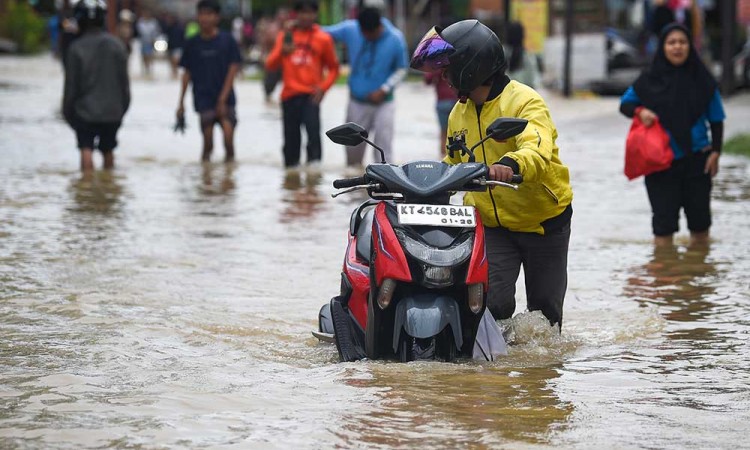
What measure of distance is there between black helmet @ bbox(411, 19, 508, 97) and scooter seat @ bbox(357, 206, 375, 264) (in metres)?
0.69

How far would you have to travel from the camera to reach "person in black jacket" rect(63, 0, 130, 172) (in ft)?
48.8

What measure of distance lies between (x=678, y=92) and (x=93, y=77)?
22.2 feet

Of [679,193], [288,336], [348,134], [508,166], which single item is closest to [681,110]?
[679,193]

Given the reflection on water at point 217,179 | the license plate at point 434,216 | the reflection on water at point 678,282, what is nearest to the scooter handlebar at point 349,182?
the license plate at point 434,216

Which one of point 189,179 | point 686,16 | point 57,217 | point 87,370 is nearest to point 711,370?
point 87,370

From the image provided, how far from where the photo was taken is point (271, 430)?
18.0 ft

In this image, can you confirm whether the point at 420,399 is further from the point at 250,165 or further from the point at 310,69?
the point at 250,165

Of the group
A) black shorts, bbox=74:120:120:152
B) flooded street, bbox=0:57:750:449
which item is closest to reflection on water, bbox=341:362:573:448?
flooded street, bbox=0:57:750:449

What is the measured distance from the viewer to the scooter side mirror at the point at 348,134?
6.23 meters

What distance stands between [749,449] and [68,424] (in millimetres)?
2425

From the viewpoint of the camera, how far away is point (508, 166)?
20.1 ft

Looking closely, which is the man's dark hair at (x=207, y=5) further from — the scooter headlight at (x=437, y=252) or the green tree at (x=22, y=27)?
the green tree at (x=22, y=27)

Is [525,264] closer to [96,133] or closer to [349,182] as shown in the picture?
[349,182]

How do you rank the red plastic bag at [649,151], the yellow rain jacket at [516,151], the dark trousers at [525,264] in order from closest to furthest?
the yellow rain jacket at [516,151] < the dark trousers at [525,264] < the red plastic bag at [649,151]
